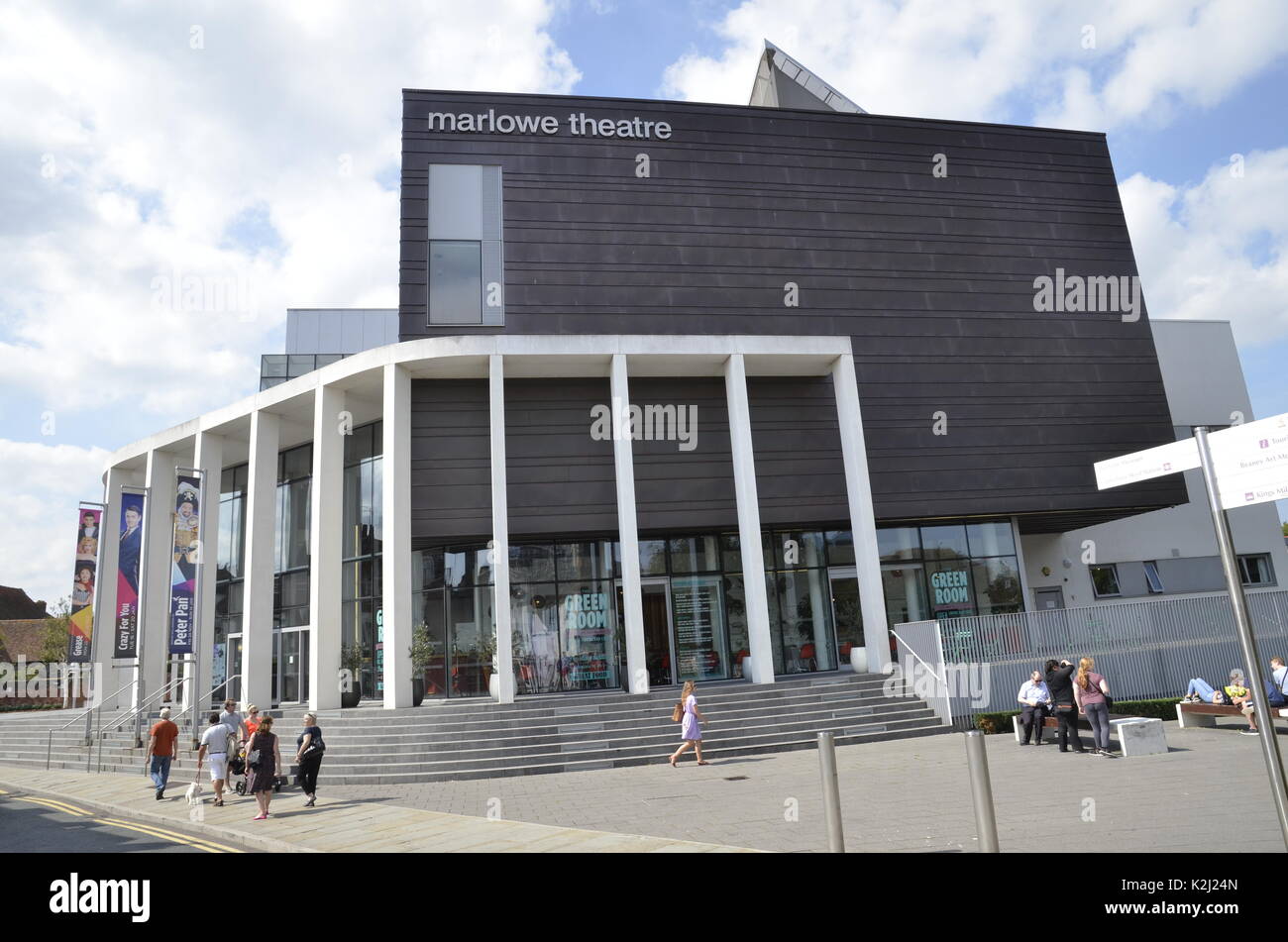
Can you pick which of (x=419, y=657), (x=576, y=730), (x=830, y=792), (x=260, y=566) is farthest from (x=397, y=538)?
(x=830, y=792)

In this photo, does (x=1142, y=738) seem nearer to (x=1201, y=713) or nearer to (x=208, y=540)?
(x=1201, y=713)

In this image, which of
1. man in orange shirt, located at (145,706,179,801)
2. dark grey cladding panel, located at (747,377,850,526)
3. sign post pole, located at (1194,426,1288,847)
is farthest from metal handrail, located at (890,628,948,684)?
man in orange shirt, located at (145,706,179,801)

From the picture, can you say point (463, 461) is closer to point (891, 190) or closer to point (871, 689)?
point (871, 689)

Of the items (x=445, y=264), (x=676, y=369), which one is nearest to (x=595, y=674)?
(x=676, y=369)

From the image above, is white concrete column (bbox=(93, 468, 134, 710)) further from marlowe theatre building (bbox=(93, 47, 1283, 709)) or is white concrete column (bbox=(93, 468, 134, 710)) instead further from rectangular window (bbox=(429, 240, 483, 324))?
rectangular window (bbox=(429, 240, 483, 324))

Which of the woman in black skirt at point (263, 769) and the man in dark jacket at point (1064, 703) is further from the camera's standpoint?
the man in dark jacket at point (1064, 703)

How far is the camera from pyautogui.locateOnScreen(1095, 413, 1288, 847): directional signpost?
14.1 ft

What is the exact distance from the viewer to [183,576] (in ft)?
62.5

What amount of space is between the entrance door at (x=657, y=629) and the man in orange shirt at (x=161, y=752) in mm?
10339

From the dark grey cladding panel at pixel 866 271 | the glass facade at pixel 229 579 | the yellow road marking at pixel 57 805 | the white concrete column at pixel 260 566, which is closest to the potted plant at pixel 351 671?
the white concrete column at pixel 260 566

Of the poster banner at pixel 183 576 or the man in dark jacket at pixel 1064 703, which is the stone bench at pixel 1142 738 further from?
the poster banner at pixel 183 576

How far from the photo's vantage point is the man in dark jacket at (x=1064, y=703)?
556 inches

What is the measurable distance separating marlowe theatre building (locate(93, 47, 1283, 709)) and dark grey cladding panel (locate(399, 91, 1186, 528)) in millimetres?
88

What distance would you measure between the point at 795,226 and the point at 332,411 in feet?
46.3
